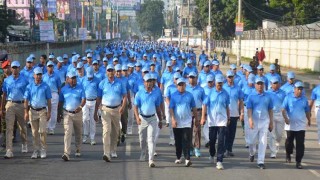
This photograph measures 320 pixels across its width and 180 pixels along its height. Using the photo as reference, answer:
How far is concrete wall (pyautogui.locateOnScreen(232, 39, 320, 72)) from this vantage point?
128 feet

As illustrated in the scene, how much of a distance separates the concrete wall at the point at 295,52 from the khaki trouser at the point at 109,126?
2911cm

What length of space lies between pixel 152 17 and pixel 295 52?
Answer: 11901 cm

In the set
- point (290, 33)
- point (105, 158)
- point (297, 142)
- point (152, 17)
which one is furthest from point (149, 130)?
point (152, 17)

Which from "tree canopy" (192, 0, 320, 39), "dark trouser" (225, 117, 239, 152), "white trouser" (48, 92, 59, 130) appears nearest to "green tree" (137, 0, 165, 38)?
"tree canopy" (192, 0, 320, 39)

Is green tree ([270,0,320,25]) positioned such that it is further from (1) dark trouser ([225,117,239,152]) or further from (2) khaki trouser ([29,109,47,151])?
(2) khaki trouser ([29,109,47,151])

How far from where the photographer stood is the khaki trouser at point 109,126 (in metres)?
11.4

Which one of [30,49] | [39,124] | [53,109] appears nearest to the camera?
[39,124]

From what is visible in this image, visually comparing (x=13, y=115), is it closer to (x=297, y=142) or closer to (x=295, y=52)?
(x=297, y=142)

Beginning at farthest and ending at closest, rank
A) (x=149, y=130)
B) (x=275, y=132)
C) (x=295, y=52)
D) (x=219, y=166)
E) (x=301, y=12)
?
(x=301, y=12), (x=295, y=52), (x=275, y=132), (x=149, y=130), (x=219, y=166)

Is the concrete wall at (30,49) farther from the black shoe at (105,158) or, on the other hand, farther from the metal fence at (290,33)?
the metal fence at (290,33)

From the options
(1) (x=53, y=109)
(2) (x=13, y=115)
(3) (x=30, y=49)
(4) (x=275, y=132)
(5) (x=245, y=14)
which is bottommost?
(4) (x=275, y=132)

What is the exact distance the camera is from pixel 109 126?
37.8 feet

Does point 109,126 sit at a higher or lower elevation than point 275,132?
higher

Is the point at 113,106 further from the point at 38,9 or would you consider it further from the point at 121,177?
the point at 38,9
